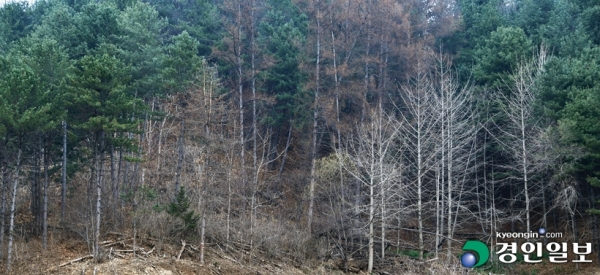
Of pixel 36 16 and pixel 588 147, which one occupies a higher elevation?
pixel 36 16

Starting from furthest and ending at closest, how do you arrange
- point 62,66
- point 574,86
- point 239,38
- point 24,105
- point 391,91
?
point 391,91 < point 239,38 < point 574,86 < point 62,66 < point 24,105

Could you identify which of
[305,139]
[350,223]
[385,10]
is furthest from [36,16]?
[350,223]

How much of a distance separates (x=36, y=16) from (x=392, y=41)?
21.2 m

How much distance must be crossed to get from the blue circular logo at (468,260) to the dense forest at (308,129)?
2.02 ft

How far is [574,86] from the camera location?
22.6m

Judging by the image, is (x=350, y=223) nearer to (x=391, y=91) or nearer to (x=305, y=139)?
(x=305, y=139)

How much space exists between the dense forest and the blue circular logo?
62 cm
